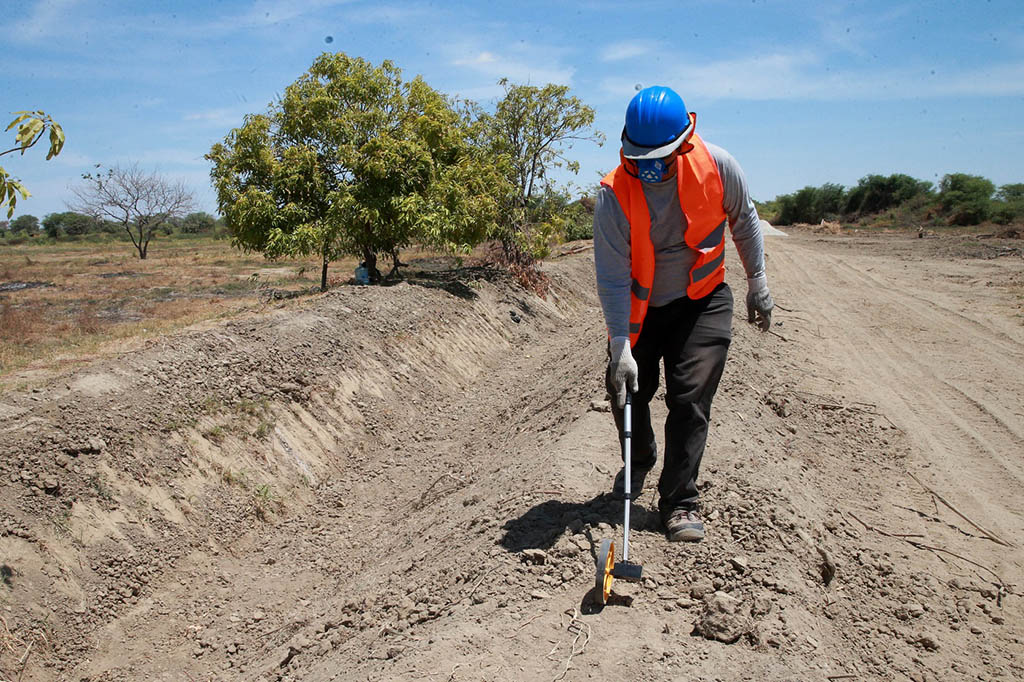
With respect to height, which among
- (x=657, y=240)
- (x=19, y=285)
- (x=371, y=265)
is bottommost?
(x=19, y=285)

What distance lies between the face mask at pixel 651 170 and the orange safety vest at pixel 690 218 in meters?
0.06

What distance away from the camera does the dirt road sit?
3293 mm

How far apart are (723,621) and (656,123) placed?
86.4 inches

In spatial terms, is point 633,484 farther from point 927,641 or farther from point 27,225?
point 27,225

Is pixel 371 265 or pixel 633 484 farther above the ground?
pixel 371 265

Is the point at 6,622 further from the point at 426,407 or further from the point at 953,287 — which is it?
the point at 953,287

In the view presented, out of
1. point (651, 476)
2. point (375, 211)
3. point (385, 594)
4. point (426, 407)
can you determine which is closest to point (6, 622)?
point (385, 594)

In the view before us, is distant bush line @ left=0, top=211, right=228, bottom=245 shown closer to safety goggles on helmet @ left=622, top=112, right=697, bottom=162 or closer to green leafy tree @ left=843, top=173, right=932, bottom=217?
green leafy tree @ left=843, top=173, right=932, bottom=217

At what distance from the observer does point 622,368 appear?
12.1ft

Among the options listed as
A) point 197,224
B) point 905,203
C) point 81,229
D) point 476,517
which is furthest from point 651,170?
point 197,224

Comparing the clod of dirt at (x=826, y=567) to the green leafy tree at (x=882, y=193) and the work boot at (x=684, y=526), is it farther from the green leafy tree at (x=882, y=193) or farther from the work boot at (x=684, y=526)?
the green leafy tree at (x=882, y=193)

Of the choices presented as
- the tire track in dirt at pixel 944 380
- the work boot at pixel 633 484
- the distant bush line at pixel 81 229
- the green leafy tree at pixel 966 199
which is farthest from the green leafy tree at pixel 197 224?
the work boot at pixel 633 484

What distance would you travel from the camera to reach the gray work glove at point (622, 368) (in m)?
3.71

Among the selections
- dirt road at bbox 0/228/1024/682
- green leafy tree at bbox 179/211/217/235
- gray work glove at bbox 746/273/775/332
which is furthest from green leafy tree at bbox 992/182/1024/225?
green leafy tree at bbox 179/211/217/235
